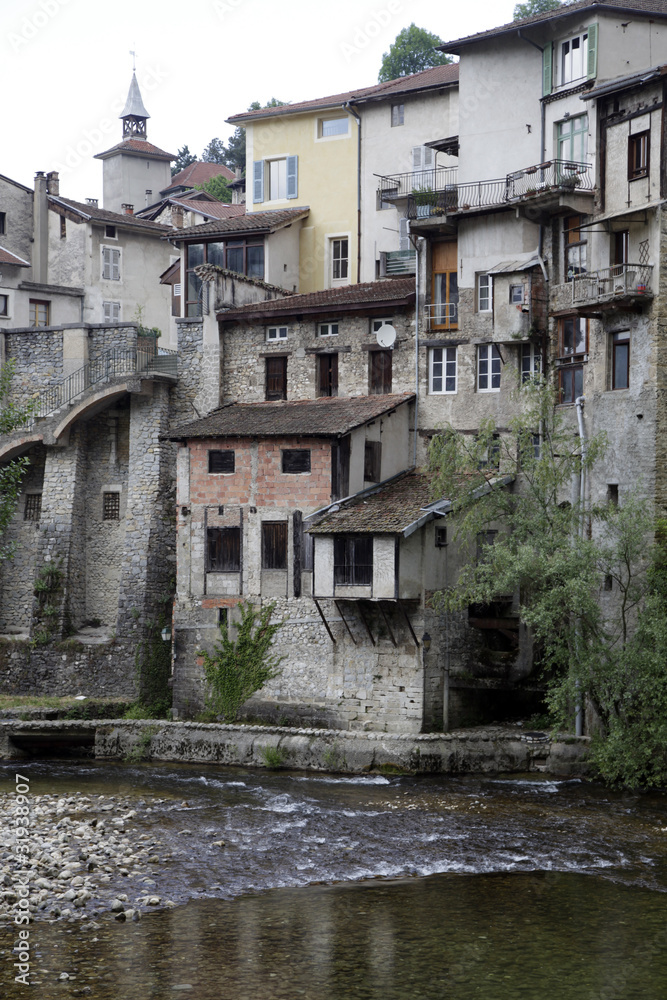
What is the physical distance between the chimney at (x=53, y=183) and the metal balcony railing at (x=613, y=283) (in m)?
29.2

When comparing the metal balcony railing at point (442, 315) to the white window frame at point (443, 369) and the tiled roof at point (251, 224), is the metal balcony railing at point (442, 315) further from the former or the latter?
the tiled roof at point (251, 224)

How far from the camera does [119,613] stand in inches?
1479

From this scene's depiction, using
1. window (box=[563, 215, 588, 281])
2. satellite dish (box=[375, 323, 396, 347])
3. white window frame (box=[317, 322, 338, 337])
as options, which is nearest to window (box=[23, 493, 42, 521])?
white window frame (box=[317, 322, 338, 337])

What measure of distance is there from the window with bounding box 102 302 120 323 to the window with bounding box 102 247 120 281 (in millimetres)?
1107

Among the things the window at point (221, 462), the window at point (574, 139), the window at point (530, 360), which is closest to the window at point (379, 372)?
the window at point (530, 360)

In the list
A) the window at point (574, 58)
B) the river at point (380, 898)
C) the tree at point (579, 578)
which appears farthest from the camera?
the window at point (574, 58)

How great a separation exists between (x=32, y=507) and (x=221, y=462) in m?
9.08

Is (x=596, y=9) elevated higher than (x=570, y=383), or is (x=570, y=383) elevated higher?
(x=596, y=9)

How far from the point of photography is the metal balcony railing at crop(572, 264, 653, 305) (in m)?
29.0

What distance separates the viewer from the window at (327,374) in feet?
122

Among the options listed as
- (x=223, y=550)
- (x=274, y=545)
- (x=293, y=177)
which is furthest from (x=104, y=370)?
(x=293, y=177)

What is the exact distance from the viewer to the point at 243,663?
33781 mm

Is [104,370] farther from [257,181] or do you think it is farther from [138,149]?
[138,149]

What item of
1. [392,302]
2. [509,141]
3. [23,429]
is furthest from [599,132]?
[23,429]
